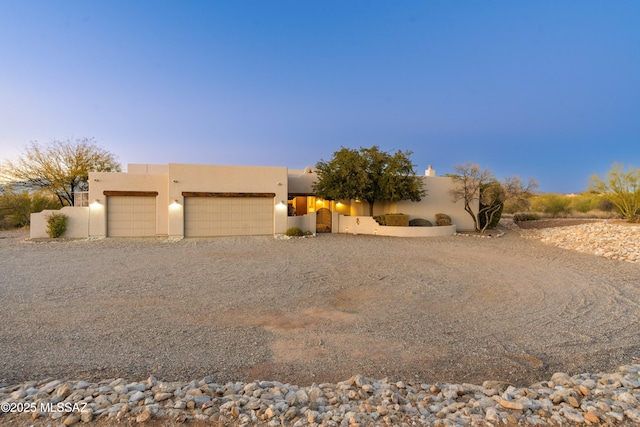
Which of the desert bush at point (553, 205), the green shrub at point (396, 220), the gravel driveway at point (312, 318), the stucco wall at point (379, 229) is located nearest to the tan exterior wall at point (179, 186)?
the stucco wall at point (379, 229)

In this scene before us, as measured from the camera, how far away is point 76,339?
179 inches

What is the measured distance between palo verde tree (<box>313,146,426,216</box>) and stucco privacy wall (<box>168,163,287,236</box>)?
2.69m

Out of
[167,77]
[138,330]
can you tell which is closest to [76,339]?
[138,330]

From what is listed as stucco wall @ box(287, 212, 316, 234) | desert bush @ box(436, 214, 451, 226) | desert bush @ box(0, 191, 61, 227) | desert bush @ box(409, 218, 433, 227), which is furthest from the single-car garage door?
desert bush @ box(0, 191, 61, 227)

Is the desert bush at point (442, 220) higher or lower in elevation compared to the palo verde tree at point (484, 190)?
lower

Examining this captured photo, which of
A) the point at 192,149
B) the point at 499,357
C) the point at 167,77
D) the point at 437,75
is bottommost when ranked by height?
the point at 499,357

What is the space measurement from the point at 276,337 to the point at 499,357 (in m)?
3.18

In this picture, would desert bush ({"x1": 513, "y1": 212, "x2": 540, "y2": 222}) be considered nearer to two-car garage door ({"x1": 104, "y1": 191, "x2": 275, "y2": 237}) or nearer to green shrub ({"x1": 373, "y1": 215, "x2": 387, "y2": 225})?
green shrub ({"x1": 373, "y1": 215, "x2": 387, "y2": 225})

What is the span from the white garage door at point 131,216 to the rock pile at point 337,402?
14524 millimetres

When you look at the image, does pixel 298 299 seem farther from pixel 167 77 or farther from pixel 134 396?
pixel 167 77

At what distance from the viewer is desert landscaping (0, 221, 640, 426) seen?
9.54 ft

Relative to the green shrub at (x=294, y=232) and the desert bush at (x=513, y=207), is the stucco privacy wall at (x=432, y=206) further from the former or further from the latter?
the green shrub at (x=294, y=232)

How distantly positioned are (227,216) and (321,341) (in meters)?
13.3

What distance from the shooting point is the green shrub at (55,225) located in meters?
15.1
